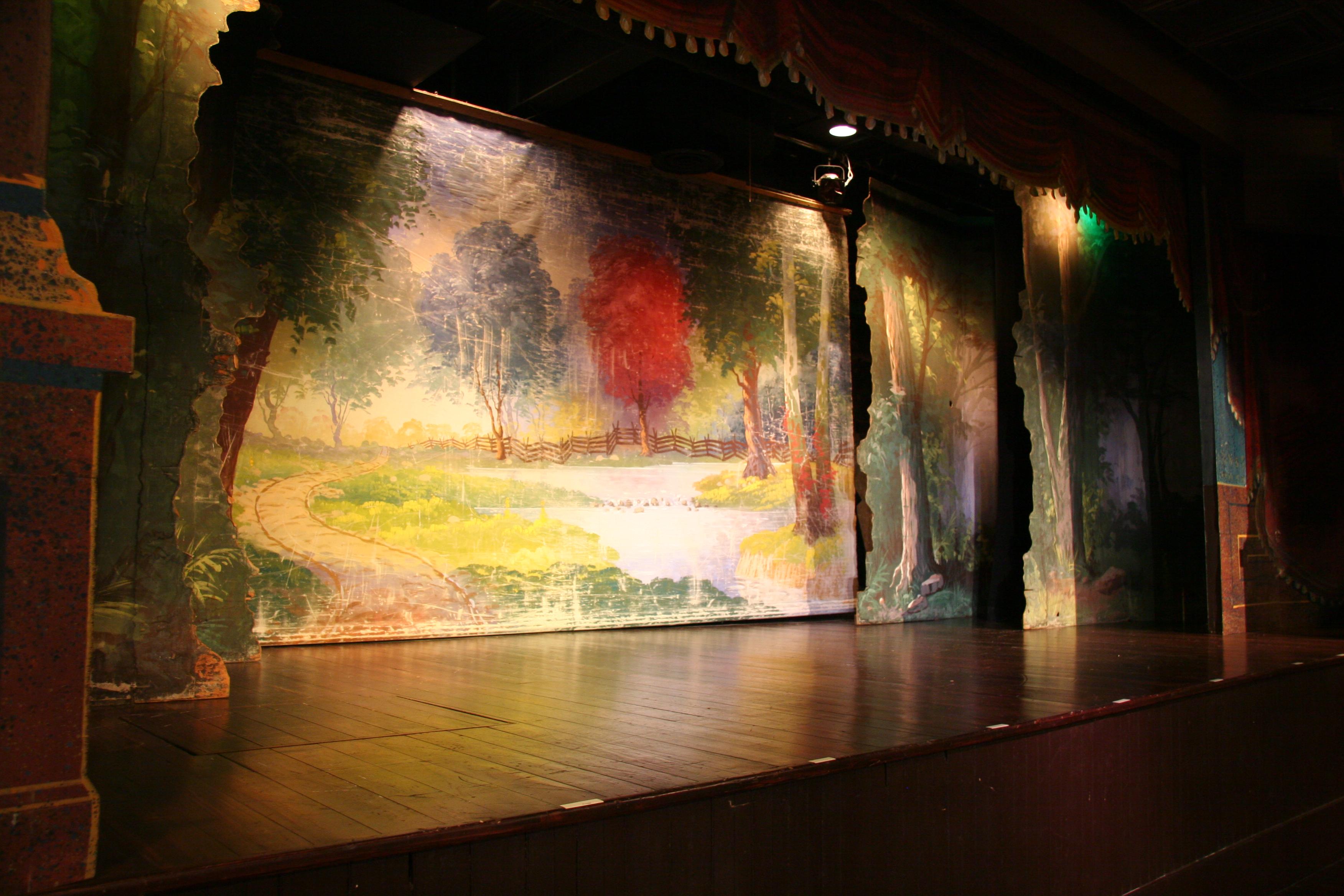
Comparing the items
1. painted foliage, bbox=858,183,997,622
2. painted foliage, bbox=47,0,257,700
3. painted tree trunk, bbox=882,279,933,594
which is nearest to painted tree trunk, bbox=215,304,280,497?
painted foliage, bbox=47,0,257,700

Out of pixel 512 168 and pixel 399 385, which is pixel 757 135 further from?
pixel 399 385

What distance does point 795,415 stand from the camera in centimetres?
754

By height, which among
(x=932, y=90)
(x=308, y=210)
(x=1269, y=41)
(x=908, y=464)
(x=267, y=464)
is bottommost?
(x=267, y=464)

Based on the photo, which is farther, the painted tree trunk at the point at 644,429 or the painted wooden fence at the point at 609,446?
the painted tree trunk at the point at 644,429

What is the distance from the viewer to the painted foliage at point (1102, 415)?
7.20 metres

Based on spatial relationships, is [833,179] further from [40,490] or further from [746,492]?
[40,490]

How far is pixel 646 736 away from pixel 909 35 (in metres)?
3.50

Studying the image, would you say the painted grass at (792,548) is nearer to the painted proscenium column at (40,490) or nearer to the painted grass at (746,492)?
the painted grass at (746,492)

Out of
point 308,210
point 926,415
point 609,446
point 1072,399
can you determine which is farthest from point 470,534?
point 1072,399

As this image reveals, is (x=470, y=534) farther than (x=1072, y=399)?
No

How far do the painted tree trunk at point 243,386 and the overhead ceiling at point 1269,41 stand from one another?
16.4 feet

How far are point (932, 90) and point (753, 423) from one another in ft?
10.2

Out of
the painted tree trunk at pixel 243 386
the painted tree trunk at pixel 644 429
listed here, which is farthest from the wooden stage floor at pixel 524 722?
the painted tree trunk at pixel 644 429

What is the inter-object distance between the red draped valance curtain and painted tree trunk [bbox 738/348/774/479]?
7.20 feet
